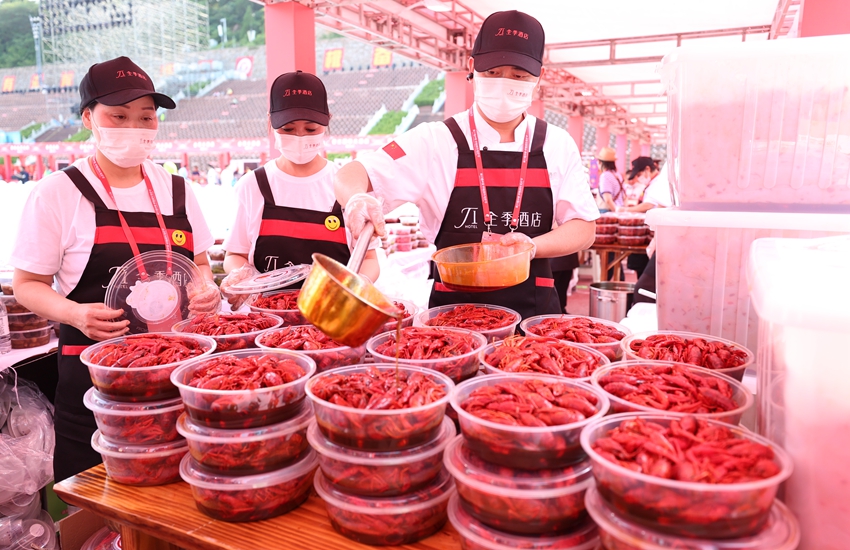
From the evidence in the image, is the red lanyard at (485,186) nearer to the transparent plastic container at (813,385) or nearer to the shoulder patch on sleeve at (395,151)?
the shoulder patch on sleeve at (395,151)

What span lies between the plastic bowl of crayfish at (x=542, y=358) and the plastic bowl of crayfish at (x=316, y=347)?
1.12ft

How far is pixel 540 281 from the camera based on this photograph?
2.33 meters

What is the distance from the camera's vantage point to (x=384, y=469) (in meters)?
1.07

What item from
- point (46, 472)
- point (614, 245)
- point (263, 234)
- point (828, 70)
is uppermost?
point (828, 70)

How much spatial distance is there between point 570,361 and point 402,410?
1.59 feet

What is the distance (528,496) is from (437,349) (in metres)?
0.51

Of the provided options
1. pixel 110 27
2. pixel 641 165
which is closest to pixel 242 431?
pixel 641 165

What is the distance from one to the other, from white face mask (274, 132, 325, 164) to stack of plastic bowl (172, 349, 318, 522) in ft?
5.69

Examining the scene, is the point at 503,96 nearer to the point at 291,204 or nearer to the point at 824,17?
the point at 291,204

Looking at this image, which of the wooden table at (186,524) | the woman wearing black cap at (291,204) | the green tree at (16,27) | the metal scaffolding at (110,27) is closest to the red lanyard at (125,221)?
the woman wearing black cap at (291,204)

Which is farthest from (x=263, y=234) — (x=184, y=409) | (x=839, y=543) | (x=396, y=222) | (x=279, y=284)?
(x=396, y=222)

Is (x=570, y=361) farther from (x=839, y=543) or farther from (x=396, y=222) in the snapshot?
(x=396, y=222)

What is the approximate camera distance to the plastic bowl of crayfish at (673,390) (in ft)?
3.43

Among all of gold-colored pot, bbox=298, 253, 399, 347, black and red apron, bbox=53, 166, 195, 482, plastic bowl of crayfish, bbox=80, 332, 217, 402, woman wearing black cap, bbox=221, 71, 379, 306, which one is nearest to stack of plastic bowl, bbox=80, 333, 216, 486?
plastic bowl of crayfish, bbox=80, 332, 217, 402
